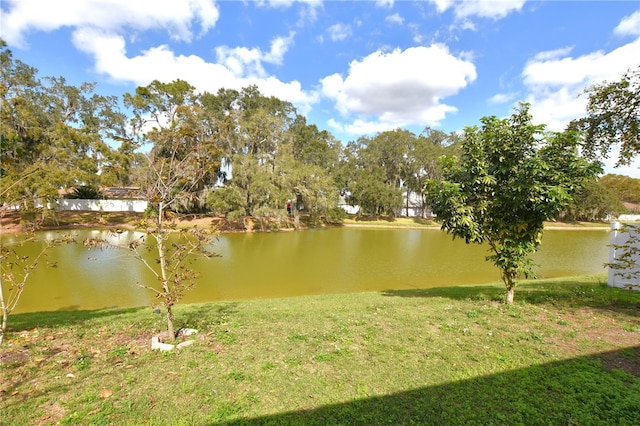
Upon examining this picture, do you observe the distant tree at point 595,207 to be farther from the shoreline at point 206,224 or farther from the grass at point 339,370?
the grass at point 339,370

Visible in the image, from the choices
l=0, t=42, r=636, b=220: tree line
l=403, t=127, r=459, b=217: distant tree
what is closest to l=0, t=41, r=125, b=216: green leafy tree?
l=0, t=42, r=636, b=220: tree line

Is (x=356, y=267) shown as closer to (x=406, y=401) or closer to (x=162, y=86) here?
(x=406, y=401)

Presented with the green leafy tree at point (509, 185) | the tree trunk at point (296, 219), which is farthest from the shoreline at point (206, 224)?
the green leafy tree at point (509, 185)

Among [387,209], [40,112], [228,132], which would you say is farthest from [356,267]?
[40,112]

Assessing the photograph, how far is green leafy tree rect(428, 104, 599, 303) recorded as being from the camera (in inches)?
201

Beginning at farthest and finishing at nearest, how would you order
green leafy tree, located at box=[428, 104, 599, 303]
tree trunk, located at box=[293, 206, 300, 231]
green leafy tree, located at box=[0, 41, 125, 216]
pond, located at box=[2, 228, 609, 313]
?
1. tree trunk, located at box=[293, 206, 300, 231]
2. green leafy tree, located at box=[0, 41, 125, 216]
3. pond, located at box=[2, 228, 609, 313]
4. green leafy tree, located at box=[428, 104, 599, 303]

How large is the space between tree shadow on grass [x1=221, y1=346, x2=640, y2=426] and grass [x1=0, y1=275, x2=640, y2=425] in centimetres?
1

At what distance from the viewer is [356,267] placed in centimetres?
1419

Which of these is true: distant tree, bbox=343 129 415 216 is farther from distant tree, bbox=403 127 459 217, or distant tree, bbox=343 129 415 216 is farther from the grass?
the grass

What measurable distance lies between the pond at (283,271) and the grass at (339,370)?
433 cm

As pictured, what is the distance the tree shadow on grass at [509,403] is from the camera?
2.86 meters

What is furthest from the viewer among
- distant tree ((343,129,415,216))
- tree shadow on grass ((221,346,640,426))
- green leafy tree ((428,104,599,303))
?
distant tree ((343,129,415,216))

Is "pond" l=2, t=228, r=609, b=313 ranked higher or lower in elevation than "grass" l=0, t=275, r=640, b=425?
lower

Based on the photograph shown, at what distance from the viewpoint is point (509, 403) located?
3080 millimetres
